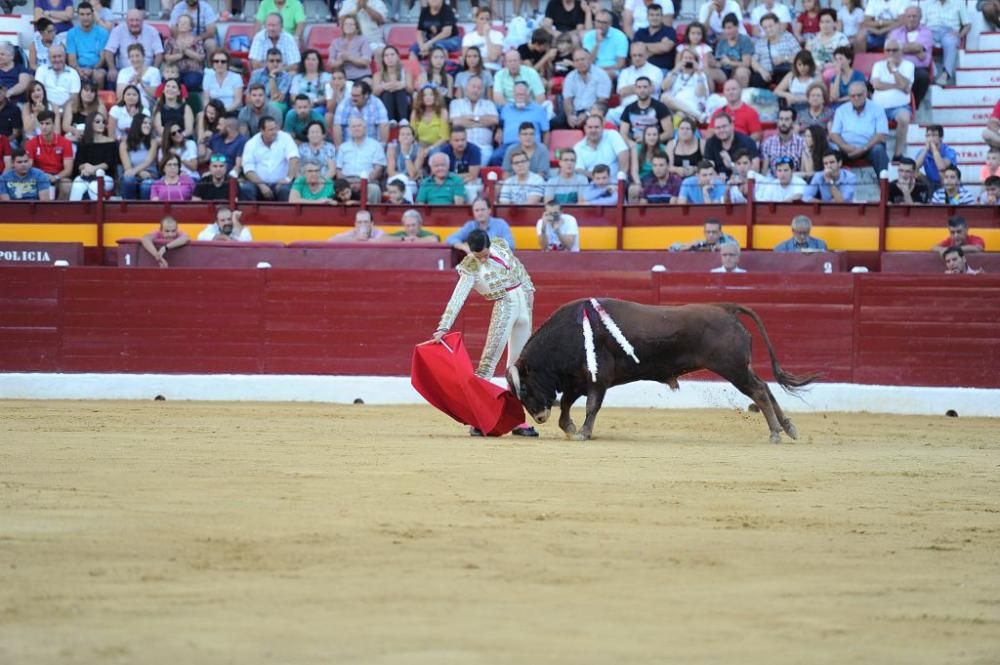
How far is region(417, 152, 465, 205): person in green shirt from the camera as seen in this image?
1377cm

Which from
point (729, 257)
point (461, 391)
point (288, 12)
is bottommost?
point (461, 391)

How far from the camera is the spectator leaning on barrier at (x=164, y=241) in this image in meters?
13.6

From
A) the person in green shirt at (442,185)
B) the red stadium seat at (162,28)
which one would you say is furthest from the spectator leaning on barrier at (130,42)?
the person in green shirt at (442,185)

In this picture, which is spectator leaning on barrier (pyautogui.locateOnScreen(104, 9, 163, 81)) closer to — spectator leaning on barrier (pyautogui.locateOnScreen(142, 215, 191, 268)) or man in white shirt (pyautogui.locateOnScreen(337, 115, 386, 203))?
man in white shirt (pyautogui.locateOnScreen(337, 115, 386, 203))

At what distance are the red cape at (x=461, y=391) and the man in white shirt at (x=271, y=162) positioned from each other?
502 centimetres

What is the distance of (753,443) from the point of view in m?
9.66

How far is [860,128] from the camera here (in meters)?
13.4

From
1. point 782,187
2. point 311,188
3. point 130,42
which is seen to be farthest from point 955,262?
point 130,42

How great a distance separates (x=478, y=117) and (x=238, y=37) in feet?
10.5

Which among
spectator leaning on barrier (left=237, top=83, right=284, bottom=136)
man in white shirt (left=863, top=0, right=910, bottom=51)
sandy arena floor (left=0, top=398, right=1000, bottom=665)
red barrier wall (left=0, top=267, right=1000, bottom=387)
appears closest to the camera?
sandy arena floor (left=0, top=398, right=1000, bottom=665)

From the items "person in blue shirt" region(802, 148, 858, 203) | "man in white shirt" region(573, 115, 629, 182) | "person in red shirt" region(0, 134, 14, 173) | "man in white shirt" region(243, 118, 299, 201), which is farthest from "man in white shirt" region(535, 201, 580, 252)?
"person in red shirt" region(0, 134, 14, 173)

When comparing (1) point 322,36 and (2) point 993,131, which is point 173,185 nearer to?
(1) point 322,36

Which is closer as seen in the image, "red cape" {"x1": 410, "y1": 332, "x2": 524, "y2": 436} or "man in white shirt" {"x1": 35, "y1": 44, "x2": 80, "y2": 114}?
"red cape" {"x1": 410, "y1": 332, "x2": 524, "y2": 436}

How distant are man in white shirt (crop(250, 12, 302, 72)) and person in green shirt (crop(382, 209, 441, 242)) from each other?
3.00 metres
